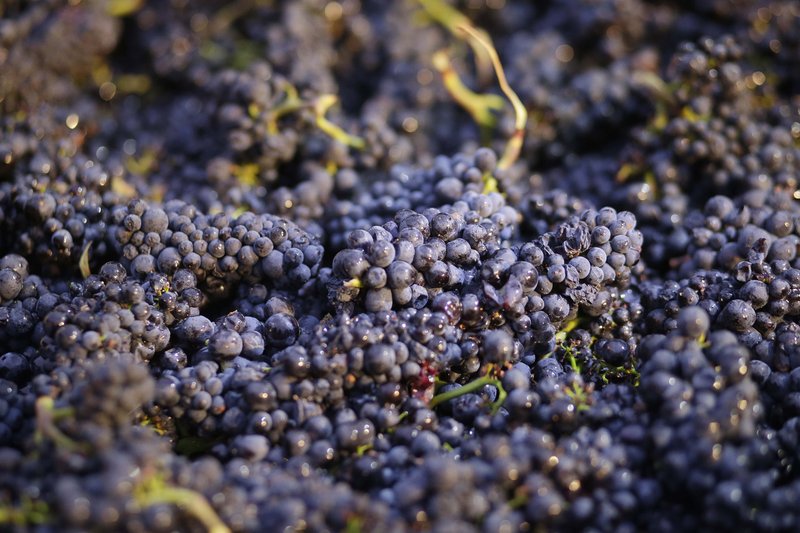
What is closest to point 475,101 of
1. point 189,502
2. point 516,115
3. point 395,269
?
point 516,115

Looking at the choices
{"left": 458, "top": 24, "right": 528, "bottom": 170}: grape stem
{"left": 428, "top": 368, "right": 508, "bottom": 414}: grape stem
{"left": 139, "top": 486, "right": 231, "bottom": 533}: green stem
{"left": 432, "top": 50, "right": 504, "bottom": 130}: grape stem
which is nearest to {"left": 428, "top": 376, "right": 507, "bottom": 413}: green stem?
{"left": 428, "top": 368, "right": 508, "bottom": 414}: grape stem

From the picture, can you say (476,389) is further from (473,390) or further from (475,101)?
(475,101)

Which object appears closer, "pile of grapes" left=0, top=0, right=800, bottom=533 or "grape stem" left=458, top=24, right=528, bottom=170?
"pile of grapes" left=0, top=0, right=800, bottom=533

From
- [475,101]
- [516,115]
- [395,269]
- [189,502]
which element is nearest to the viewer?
[189,502]

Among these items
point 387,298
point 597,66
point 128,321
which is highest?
point 597,66

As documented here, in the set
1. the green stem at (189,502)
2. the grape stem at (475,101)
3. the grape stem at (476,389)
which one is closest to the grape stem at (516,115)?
the grape stem at (475,101)

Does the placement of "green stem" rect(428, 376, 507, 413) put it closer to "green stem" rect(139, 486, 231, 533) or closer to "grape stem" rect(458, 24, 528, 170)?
"green stem" rect(139, 486, 231, 533)

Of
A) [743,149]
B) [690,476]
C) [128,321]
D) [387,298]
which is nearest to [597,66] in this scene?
[743,149]

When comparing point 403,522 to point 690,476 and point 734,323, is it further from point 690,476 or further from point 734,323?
point 734,323

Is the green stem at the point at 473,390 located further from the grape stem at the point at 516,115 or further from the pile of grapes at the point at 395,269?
the grape stem at the point at 516,115
